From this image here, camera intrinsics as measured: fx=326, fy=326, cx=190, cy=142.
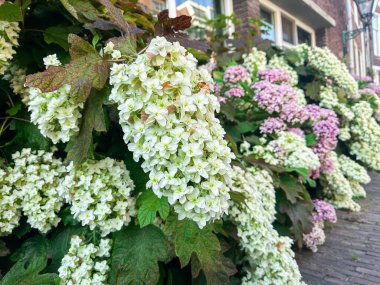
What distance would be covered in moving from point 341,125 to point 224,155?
3.61 meters

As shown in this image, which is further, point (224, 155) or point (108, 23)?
point (108, 23)

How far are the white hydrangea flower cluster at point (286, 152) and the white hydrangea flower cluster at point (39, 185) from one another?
5.31 ft

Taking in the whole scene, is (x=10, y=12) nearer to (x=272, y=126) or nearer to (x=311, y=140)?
(x=272, y=126)

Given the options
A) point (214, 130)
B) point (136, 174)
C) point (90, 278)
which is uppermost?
point (214, 130)

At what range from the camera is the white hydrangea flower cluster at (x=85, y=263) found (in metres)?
1.18

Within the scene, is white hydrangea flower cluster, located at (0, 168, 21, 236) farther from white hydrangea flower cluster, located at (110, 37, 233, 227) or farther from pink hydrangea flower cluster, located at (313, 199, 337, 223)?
pink hydrangea flower cluster, located at (313, 199, 337, 223)

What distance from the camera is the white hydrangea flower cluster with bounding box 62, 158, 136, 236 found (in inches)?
47.1

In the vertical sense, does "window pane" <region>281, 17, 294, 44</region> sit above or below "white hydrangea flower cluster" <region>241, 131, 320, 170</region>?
above

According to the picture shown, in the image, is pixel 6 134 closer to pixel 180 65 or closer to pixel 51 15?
pixel 51 15

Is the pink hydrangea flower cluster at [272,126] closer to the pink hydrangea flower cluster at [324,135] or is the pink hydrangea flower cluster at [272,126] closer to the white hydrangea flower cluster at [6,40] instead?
the pink hydrangea flower cluster at [324,135]

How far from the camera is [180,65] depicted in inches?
41.4

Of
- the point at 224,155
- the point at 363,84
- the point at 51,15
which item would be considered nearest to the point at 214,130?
the point at 224,155

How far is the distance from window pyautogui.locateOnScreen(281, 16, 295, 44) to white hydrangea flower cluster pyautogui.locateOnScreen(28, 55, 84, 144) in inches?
308

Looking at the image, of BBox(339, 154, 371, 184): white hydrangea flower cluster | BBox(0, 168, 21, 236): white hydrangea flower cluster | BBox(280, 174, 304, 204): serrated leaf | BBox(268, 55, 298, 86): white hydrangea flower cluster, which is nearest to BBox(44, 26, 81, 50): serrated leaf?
BBox(0, 168, 21, 236): white hydrangea flower cluster
